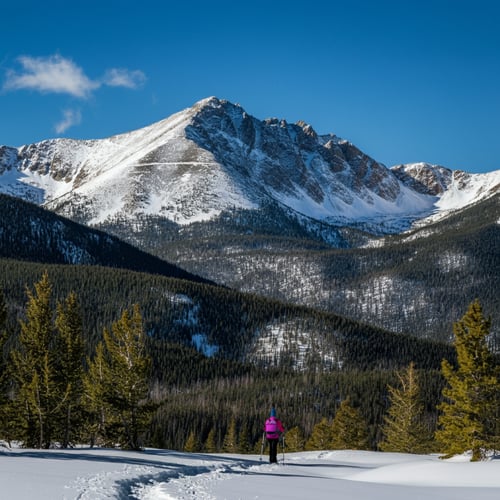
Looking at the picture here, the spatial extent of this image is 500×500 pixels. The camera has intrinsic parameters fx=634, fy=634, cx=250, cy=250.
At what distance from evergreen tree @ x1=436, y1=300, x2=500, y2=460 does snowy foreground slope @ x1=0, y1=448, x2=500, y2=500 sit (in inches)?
375

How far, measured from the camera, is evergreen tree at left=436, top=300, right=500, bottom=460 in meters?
38.5

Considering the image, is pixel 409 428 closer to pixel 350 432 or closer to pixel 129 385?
pixel 350 432

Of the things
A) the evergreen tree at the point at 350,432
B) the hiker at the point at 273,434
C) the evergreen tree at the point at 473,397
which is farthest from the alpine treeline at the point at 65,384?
the evergreen tree at the point at 350,432

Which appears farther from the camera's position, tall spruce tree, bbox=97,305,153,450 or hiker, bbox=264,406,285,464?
tall spruce tree, bbox=97,305,153,450

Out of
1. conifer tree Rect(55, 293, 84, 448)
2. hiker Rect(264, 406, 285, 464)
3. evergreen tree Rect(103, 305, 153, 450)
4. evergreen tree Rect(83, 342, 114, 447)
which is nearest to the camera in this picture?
hiker Rect(264, 406, 285, 464)

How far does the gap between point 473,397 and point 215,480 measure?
70.1 feet

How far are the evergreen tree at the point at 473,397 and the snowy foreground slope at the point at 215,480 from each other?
31.3 ft

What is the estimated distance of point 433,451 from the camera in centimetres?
6538

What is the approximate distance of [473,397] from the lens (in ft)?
130

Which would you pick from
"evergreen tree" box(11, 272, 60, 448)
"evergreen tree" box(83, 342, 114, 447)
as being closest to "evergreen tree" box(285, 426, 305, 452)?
"evergreen tree" box(83, 342, 114, 447)

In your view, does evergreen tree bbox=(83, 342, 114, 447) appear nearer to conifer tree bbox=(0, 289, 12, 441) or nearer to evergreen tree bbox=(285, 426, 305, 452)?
conifer tree bbox=(0, 289, 12, 441)

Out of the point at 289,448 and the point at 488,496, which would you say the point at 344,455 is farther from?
the point at 289,448

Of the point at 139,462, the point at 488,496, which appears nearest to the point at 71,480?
the point at 139,462

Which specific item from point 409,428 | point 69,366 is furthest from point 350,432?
point 69,366
